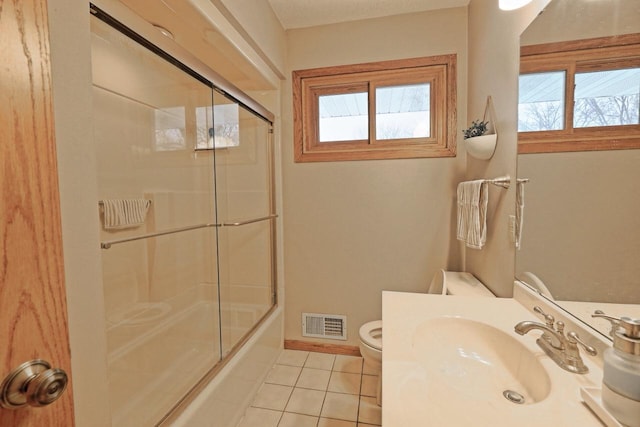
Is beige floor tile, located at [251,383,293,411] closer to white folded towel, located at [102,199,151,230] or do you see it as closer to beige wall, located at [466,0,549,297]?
white folded towel, located at [102,199,151,230]

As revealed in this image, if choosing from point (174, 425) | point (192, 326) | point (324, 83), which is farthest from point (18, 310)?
point (324, 83)

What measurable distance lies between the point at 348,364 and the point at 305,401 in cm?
47

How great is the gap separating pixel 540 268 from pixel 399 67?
62.5 inches

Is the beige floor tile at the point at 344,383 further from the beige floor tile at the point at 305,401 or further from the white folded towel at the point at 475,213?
the white folded towel at the point at 475,213

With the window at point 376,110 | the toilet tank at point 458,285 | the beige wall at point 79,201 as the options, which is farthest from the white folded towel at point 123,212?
the toilet tank at point 458,285

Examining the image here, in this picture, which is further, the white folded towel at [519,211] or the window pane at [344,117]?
the window pane at [344,117]

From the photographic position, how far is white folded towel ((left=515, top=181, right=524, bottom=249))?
3.89ft

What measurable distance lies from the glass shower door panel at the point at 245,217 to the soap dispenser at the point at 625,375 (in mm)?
1772

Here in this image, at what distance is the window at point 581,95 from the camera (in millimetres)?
712

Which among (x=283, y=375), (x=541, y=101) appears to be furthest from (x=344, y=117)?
(x=283, y=375)

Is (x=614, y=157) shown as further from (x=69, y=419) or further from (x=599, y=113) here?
(x=69, y=419)

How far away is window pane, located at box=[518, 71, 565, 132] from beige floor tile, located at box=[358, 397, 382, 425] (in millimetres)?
1611

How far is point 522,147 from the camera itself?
1.20 meters

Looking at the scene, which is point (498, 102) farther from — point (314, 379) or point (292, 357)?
point (292, 357)
